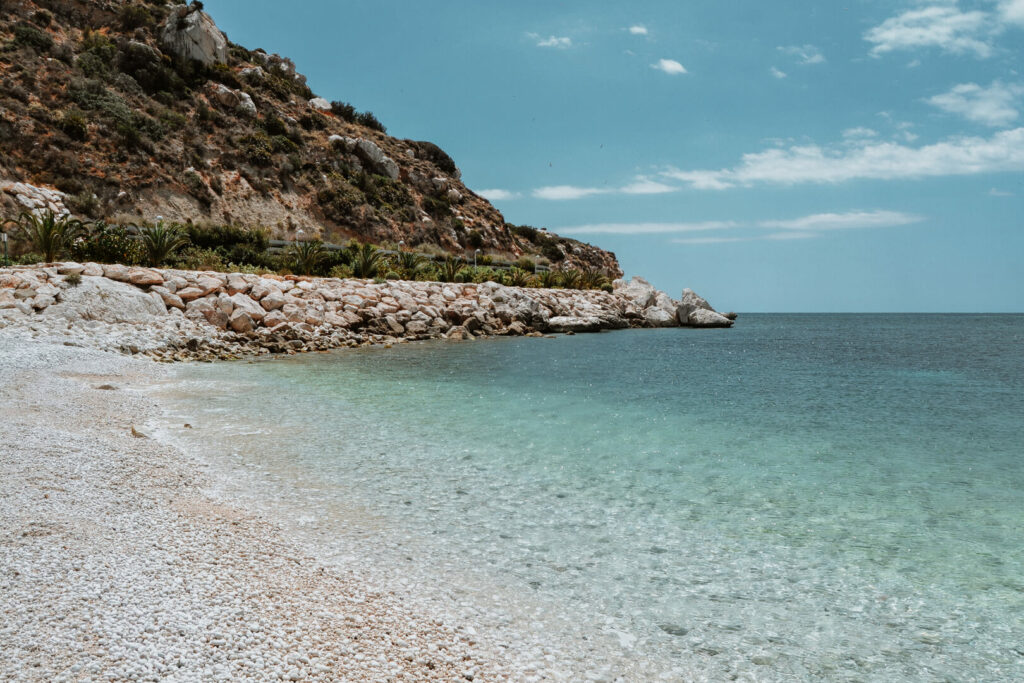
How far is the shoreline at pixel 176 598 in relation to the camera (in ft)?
9.73

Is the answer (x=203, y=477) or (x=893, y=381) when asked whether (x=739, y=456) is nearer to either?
(x=203, y=477)

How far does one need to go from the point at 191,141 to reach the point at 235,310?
986 inches

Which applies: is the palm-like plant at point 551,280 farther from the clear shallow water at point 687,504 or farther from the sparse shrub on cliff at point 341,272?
the clear shallow water at point 687,504

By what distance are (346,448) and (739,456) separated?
4.77 m

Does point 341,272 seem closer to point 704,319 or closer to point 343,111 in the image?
point 704,319

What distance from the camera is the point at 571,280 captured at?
4006 cm

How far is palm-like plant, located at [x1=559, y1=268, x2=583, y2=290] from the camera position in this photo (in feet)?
130

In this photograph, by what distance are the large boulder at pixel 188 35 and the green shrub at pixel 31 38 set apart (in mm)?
7561

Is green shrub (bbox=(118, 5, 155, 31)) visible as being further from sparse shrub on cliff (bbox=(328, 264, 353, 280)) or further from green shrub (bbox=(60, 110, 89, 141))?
sparse shrub on cliff (bbox=(328, 264, 353, 280))

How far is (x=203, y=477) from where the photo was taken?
607 cm

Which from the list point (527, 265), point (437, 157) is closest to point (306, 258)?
point (527, 265)

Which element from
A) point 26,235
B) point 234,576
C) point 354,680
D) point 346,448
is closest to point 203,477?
point 346,448

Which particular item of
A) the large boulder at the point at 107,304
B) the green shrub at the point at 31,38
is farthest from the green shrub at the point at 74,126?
the large boulder at the point at 107,304

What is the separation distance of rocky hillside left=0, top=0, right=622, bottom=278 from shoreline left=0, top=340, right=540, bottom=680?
26115 mm
